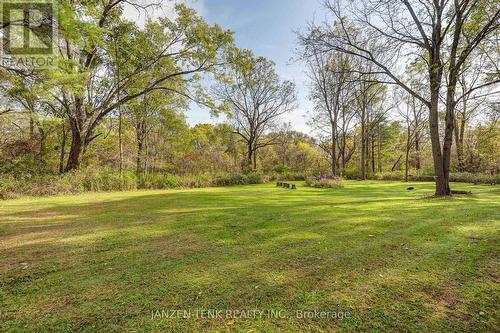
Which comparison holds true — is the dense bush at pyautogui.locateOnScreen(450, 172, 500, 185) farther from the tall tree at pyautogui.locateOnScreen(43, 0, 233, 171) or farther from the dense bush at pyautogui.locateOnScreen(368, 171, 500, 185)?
the tall tree at pyautogui.locateOnScreen(43, 0, 233, 171)

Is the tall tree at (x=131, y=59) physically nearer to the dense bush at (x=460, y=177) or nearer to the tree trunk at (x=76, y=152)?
the tree trunk at (x=76, y=152)

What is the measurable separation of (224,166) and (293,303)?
31.2 metres

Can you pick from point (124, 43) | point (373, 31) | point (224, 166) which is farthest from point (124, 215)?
point (224, 166)

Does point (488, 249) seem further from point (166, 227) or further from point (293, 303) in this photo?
point (166, 227)

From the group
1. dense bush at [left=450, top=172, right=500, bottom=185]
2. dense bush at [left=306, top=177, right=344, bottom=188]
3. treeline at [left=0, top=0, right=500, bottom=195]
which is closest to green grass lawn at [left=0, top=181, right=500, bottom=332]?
treeline at [left=0, top=0, right=500, bottom=195]

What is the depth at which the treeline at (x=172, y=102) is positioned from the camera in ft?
29.4

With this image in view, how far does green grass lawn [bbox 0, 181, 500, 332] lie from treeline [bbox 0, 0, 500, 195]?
425 cm

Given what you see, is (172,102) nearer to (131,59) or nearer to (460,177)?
(131,59)

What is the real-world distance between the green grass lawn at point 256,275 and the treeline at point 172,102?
425cm

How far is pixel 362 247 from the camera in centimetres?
343

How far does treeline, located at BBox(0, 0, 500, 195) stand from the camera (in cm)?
895

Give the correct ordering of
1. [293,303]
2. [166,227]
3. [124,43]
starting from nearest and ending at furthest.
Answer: [293,303] < [166,227] < [124,43]

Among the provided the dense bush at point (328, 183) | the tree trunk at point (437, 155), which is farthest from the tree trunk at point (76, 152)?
the tree trunk at point (437, 155)

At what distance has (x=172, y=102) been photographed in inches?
827
